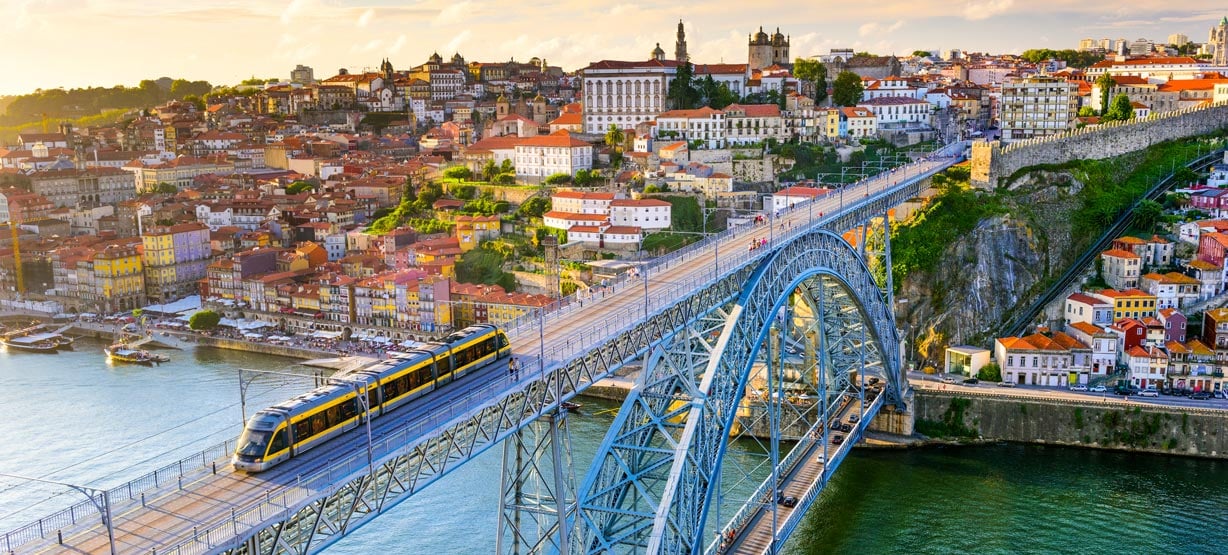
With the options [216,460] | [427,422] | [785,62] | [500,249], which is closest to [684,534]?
[427,422]

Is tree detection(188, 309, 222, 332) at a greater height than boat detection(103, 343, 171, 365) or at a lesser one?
greater

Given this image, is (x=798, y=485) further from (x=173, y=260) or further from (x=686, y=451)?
(x=173, y=260)

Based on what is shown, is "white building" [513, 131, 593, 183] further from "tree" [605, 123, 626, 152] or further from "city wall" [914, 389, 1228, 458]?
"city wall" [914, 389, 1228, 458]

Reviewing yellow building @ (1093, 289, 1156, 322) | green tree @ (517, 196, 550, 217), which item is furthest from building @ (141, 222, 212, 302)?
yellow building @ (1093, 289, 1156, 322)

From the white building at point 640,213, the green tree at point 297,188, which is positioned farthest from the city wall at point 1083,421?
the green tree at point 297,188

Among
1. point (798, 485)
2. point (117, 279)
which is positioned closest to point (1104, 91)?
point (798, 485)

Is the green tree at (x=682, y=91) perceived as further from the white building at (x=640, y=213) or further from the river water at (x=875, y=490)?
the river water at (x=875, y=490)

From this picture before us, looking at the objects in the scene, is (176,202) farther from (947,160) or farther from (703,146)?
(947,160)
